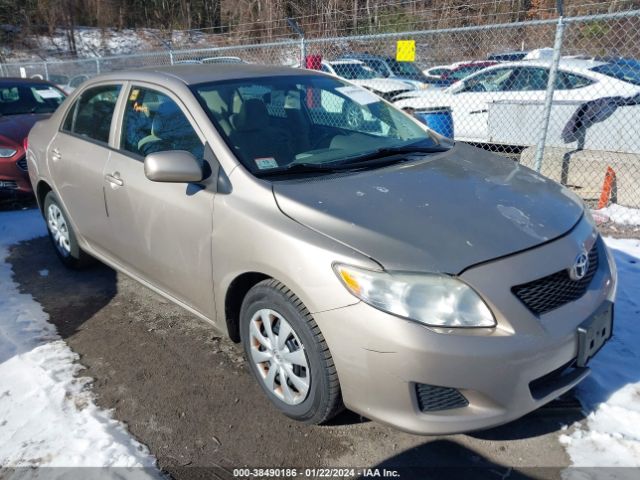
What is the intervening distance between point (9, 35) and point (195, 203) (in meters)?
38.8

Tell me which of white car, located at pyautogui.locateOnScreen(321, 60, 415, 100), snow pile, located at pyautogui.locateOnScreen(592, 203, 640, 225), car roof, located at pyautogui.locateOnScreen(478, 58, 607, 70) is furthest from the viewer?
white car, located at pyautogui.locateOnScreen(321, 60, 415, 100)

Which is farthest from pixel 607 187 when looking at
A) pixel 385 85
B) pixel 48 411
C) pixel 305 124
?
pixel 385 85

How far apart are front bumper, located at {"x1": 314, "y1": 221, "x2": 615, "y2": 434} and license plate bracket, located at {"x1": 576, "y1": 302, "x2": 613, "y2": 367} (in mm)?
33

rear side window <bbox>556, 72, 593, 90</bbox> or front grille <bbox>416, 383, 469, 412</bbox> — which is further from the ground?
rear side window <bbox>556, 72, 593, 90</bbox>

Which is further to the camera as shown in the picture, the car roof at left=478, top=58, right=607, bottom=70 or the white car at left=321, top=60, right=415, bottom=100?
the white car at left=321, top=60, right=415, bottom=100

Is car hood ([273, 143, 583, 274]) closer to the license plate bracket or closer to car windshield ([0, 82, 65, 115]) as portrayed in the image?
the license plate bracket

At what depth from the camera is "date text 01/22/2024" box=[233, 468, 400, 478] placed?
2.32 m

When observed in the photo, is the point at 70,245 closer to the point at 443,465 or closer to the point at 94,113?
the point at 94,113

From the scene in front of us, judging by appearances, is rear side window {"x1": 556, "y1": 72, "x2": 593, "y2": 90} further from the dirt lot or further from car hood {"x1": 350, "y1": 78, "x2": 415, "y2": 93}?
the dirt lot

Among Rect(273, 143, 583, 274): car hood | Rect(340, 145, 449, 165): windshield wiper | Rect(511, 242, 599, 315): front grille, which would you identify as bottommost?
Rect(511, 242, 599, 315): front grille

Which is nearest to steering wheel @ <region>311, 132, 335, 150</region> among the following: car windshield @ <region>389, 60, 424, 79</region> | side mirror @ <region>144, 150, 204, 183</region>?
side mirror @ <region>144, 150, 204, 183</region>

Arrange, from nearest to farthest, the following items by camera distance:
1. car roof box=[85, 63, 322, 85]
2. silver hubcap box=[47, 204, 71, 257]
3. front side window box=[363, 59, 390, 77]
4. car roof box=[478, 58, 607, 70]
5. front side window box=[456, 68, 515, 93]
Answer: car roof box=[85, 63, 322, 85], silver hubcap box=[47, 204, 71, 257], car roof box=[478, 58, 607, 70], front side window box=[456, 68, 515, 93], front side window box=[363, 59, 390, 77]

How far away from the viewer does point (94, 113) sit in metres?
3.92

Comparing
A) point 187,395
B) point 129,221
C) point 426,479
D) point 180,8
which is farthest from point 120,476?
point 180,8
